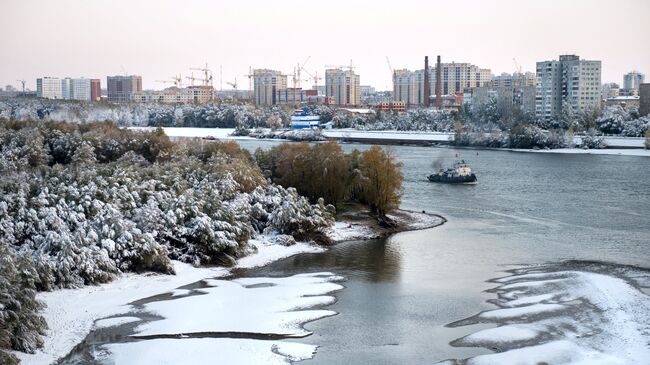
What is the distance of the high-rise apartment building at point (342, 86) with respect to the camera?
8094 cm

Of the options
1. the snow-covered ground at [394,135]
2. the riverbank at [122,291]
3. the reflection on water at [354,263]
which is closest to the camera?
the riverbank at [122,291]

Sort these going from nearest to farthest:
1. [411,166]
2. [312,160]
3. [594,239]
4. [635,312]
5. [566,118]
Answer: [635,312], [594,239], [312,160], [411,166], [566,118]

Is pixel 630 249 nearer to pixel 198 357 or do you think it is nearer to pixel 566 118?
pixel 198 357

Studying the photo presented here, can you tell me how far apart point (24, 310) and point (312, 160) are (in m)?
8.25

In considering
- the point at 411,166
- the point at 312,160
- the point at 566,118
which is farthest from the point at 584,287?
the point at 566,118

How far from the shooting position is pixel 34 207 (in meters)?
10.9

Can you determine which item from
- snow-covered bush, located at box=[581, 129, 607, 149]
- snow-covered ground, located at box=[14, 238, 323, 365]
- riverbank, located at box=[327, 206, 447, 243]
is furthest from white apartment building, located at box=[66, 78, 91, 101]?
snow-covered ground, located at box=[14, 238, 323, 365]

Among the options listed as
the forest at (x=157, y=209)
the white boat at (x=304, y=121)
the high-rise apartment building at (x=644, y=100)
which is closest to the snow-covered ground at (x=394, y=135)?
the white boat at (x=304, y=121)

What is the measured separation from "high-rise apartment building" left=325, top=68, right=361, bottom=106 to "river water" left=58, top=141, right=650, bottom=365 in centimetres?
5954

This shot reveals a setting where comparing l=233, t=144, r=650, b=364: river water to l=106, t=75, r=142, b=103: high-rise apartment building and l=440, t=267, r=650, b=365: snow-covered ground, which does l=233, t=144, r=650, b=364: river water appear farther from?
l=106, t=75, r=142, b=103: high-rise apartment building

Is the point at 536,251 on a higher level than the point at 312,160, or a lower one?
lower

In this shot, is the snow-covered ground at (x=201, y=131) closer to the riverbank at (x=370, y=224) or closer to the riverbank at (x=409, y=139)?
the riverbank at (x=409, y=139)

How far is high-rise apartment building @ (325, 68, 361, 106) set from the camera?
80938mm

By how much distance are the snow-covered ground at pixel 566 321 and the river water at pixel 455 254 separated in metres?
0.26
